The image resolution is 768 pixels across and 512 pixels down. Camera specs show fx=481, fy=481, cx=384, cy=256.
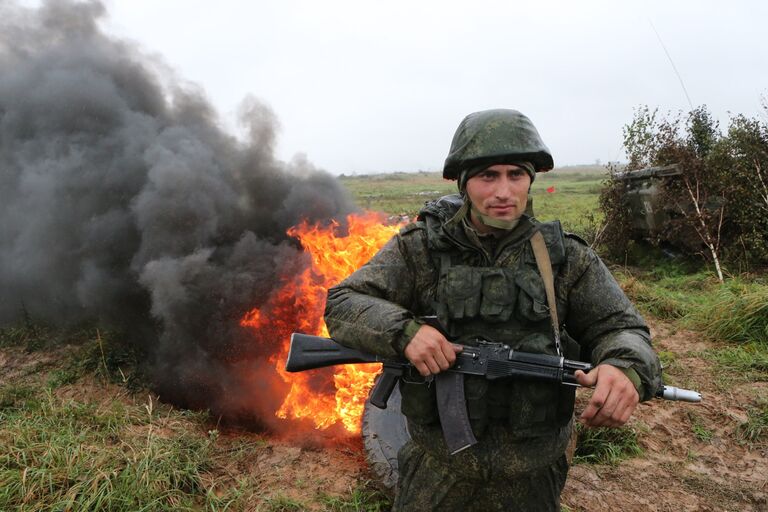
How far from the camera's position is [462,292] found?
1.88 m

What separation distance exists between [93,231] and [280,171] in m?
3.30

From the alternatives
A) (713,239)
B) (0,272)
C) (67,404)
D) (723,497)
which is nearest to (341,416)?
(67,404)

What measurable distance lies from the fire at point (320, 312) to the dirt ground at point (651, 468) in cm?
50

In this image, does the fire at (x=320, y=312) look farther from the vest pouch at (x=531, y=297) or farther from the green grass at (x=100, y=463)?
the vest pouch at (x=531, y=297)

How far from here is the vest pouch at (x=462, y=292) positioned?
188 cm

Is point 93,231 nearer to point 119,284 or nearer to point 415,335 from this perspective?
point 119,284

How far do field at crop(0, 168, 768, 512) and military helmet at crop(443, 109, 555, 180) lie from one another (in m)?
2.51

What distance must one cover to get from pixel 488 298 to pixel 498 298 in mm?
38

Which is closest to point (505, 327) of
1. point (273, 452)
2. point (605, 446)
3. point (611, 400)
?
point (611, 400)

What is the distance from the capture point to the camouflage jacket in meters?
1.85

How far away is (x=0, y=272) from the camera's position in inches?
303

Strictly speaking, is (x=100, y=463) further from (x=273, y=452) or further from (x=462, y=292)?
(x=462, y=292)

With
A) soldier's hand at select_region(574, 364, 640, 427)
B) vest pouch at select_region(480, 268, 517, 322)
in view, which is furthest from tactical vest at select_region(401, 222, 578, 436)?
soldier's hand at select_region(574, 364, 640, 427)

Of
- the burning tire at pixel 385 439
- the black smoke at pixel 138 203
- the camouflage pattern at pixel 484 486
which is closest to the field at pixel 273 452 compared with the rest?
the burning tire at pixel 385 439
